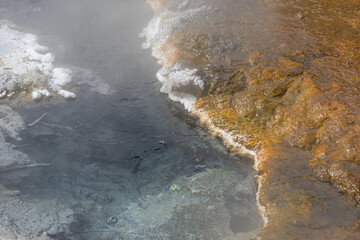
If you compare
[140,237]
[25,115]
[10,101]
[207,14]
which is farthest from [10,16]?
[140,237]

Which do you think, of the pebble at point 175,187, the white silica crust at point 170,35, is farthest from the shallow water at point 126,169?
the white silica crust at point 170,35

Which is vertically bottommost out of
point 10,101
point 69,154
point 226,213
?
point 226,213

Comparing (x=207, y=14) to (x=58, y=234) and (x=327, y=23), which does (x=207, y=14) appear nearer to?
(x=327, y=23)

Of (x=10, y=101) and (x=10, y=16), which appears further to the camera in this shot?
(x=10, y=16)

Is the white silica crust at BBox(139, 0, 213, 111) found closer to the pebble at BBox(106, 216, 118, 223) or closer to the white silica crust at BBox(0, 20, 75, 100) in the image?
the white silica crust at BBox(0, 20, 75, 100)

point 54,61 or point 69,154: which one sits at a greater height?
point 54,61
